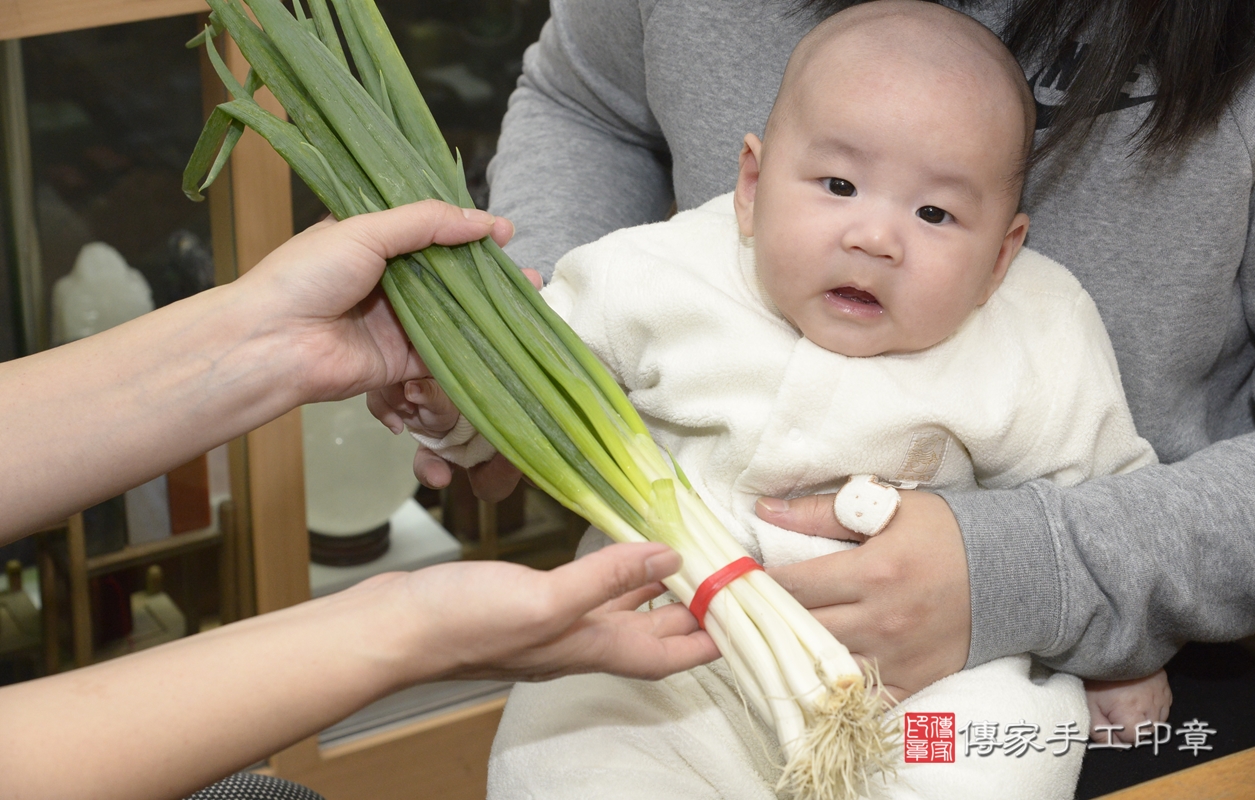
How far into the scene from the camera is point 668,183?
173 centimetres

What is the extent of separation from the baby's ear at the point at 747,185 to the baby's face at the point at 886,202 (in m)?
0.07

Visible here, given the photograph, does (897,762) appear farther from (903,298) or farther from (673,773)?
(903,298)

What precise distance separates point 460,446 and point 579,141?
553 millimetres

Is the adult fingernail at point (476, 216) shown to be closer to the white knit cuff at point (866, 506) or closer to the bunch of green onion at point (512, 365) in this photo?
the bunch of green onion at point (512, 365)

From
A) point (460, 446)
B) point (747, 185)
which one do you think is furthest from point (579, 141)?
point (460, 446)

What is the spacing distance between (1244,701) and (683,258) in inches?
33.2

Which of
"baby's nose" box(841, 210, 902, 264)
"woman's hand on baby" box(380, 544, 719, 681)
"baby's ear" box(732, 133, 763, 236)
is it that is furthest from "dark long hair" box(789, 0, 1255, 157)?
"woman's hand on baby" box(380, 544, 719, 681)

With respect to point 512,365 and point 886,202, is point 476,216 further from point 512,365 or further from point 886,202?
point 886,202

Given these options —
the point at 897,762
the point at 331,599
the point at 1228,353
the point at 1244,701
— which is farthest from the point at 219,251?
the point at 1244,701

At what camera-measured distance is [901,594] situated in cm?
105

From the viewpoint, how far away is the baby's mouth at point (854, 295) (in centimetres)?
112

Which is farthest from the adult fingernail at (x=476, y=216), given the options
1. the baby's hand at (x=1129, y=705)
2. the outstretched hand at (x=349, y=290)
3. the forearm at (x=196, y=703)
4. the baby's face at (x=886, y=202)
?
the baby's hand at (x=1129, y=705)

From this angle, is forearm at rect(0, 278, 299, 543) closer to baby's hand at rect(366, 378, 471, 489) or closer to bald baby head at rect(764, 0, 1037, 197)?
baby's hand at rect(366, 378, 471, 489)

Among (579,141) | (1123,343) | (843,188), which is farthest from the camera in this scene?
(579,141)
